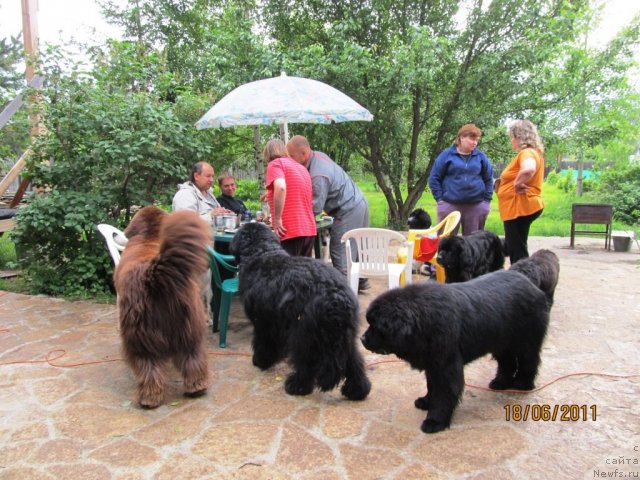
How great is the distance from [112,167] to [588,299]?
5868mm

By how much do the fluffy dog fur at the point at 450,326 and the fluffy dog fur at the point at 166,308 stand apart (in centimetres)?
117

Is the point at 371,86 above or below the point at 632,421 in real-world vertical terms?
above

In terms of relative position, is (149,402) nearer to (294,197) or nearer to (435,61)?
(294,197)

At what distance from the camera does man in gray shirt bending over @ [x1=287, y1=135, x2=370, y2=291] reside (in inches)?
181

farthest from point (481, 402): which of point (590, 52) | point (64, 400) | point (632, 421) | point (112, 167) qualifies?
point (590, 52)

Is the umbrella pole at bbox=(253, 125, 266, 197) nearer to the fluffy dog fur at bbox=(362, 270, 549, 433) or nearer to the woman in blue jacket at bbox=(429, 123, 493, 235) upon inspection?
the woman in blue jacket at bbox=(429, 123, 493, 235)

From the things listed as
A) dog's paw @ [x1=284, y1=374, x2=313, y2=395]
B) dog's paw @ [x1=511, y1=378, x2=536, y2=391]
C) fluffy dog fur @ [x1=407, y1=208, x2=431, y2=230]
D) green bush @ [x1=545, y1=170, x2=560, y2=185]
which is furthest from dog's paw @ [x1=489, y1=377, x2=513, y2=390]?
green bush @ [x1=545, y1=170, x2=560, y2=185]

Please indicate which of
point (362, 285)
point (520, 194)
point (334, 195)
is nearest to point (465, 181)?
point (520, 194)

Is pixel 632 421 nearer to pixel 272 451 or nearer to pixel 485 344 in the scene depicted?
pixel 485 344

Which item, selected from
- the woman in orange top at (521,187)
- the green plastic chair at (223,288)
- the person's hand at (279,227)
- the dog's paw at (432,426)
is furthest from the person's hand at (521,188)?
the green plastic chair at (223,288)

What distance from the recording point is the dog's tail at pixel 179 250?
277 centimetres

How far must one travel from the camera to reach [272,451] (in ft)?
8.09
